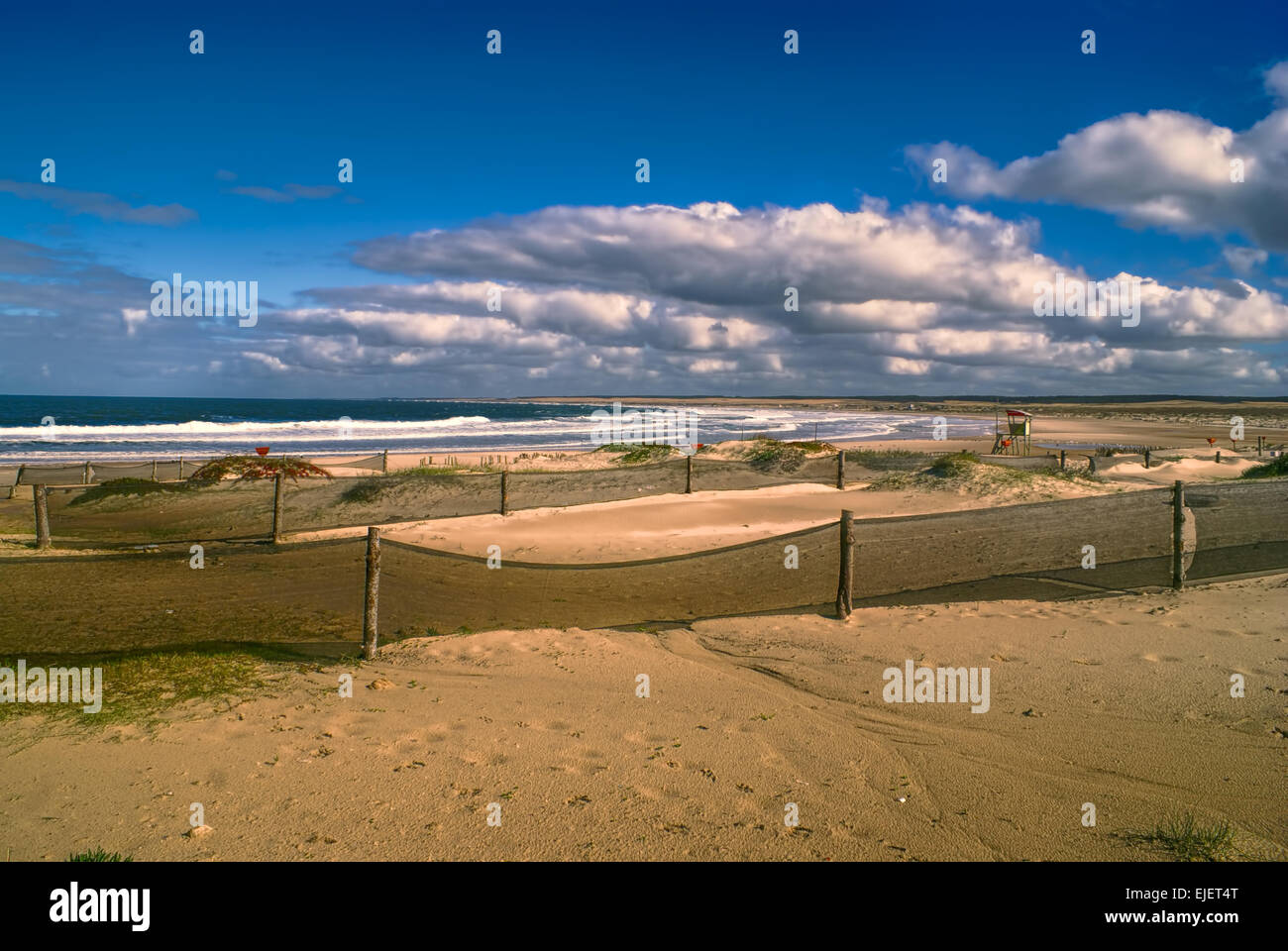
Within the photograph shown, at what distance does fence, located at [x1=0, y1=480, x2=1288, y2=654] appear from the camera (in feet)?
35.1

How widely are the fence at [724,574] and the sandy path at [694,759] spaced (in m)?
1.80

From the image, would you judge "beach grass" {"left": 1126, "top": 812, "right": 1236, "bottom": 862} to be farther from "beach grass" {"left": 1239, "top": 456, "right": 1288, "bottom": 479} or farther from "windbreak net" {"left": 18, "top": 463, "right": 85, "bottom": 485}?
"windbreak net" {"left": 18, "top": 463, "right": 85, "bottom": 485}

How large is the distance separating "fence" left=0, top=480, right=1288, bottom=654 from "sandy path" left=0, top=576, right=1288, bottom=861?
5.90ft

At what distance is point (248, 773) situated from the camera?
5875 millimetres

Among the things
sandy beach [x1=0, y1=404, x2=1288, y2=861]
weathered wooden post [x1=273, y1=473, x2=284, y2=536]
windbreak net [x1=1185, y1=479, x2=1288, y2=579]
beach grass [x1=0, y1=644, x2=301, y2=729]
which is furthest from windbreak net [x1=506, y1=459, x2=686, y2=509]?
windbreak net [x1=1185, y1=479, x2=1288, y2=579]

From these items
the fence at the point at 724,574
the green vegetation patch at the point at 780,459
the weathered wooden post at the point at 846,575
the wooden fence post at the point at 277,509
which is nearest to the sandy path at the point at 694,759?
the weathered wooden post at the point at 846,575

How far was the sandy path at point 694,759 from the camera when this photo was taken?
5.05 m

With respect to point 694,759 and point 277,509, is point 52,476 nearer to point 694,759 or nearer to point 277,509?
point 277,509

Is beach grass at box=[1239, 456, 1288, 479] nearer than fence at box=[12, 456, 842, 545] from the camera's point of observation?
No

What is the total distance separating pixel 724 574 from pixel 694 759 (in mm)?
6077

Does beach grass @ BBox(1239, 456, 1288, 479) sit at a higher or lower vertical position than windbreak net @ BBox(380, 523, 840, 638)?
higher

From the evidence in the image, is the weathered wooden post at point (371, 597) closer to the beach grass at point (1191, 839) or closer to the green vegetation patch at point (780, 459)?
the beach grass at point (1191, 839)

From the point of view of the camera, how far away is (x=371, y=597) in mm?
8977
